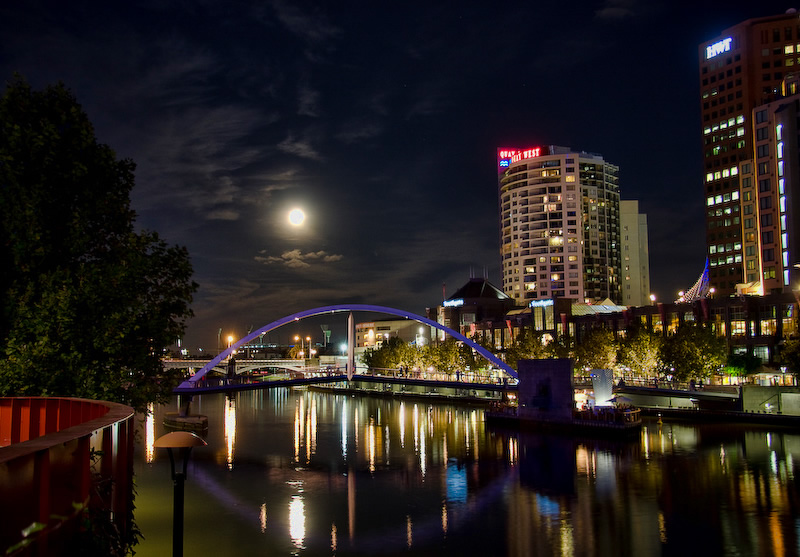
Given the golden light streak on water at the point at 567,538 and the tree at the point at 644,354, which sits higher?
the tree at the point at 644,354

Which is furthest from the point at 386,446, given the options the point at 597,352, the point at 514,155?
the point at 514,155

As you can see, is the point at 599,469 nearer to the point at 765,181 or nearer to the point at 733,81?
the point at 765,181

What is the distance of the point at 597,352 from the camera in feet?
272

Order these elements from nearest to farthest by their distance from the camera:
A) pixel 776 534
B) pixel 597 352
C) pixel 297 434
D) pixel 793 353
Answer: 1. pixel 776 534
2. pixel 793 353
3. pixel 297 434
4. pixel 597 352

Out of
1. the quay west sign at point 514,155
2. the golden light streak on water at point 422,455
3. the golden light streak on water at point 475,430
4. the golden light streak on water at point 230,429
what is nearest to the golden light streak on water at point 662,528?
the golden light streak on water at point 422,455

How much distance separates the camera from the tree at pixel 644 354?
7588 cm

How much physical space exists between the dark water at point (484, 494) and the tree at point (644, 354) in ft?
63.5

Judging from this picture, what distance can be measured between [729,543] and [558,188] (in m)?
155

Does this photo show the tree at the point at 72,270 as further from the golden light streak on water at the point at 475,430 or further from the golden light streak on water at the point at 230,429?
the golden light streak on water at the point at 475,430

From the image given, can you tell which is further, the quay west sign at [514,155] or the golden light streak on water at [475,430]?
the quay west sign at [514,155]

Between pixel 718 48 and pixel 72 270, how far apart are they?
129027mm

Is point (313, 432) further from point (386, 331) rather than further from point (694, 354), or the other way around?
point (386, 331)

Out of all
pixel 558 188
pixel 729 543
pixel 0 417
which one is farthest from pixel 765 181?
pixel 0 417

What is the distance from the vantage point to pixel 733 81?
12350 centimetres
